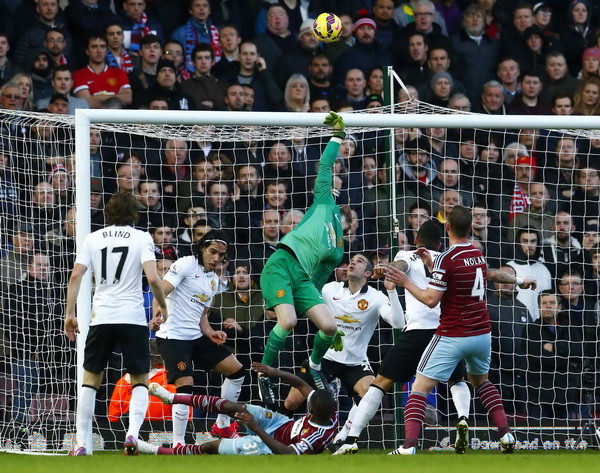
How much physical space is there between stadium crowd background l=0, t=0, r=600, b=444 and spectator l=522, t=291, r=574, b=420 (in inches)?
1.0

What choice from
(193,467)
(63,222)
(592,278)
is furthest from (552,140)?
(193,467)

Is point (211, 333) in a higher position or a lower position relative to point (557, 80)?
lower

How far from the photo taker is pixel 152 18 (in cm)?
1366

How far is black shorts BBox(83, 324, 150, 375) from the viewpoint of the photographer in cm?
846

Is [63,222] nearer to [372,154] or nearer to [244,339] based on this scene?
[244,339]

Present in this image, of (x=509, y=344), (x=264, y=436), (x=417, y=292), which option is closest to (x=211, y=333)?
(x=264, y=436)

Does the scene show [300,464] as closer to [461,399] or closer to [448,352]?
[448,352]

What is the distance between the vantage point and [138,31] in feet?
44.3

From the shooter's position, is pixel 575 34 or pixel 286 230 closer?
pixel 286 230

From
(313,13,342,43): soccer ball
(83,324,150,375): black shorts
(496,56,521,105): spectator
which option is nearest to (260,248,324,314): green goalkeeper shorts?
(83,324,150,375): black shorts

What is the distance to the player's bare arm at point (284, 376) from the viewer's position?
9.21 m

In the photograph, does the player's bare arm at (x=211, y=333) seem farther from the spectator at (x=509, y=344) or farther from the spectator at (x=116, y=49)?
the spectator at (x=116, y=49)

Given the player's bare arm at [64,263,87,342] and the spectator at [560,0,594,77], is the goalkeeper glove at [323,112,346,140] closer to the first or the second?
the player's bare arm at [64,263,87,342]

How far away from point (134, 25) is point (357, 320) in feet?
16.4
